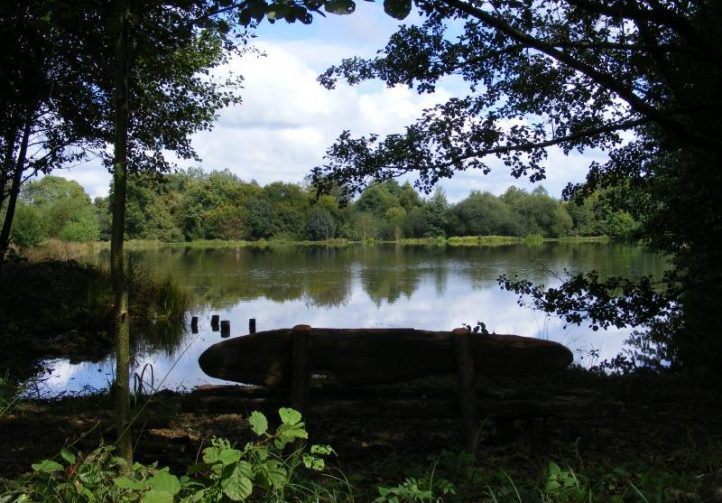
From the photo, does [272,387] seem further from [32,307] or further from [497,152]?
[32,307]

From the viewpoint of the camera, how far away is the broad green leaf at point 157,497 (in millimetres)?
2172

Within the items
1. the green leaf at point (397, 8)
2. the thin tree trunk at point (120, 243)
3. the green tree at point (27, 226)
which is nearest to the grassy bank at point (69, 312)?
the thin tree trunk at point (120, 243)

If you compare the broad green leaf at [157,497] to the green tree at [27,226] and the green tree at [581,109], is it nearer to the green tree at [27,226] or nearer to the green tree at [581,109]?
the green tree at [581,109]

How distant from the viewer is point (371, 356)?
385 centimetres

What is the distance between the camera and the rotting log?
3.86 meters

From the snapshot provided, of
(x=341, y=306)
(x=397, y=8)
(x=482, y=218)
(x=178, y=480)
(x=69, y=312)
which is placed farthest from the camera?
(x=482, y=218)

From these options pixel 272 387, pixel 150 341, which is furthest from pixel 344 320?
pixel 272 387

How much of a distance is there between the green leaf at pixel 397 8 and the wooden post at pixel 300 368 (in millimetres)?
1835

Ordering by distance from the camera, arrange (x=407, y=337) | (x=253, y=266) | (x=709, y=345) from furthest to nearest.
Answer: (x=253, y=266)
(x=709, y=345)
(x=407, y=337)

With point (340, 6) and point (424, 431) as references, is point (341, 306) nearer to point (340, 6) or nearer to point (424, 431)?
point (424, 431)

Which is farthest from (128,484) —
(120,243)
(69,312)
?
(69,312)

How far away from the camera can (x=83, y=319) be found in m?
12.9

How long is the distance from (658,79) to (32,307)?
11590 mm

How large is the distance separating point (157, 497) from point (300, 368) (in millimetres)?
1647
